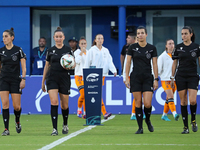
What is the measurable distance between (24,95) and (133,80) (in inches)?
257

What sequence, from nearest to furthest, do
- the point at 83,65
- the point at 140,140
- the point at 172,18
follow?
1. the point at 140,140
2. the point at 83,65
3. the point at 172,18

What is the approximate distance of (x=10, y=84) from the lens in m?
8.85

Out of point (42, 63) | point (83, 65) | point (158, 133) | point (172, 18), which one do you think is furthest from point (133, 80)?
point (172, 18)

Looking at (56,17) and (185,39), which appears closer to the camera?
(185,39)

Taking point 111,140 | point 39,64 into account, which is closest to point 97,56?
point 111,140

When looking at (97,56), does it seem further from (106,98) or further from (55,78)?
(55,78)

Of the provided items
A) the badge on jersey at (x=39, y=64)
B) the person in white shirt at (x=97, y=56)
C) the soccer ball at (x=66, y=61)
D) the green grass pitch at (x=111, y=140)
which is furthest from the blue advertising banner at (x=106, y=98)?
the soccer ball at (x=66, y=61)

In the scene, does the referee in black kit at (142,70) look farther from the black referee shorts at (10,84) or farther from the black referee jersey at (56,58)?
the black referee shorts at (10,84)

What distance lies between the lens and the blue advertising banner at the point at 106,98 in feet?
46.9

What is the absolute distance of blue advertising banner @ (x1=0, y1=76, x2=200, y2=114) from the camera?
A: 14305mm

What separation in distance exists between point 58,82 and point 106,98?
19.1ft

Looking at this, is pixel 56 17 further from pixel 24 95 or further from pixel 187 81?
pixel 187 81

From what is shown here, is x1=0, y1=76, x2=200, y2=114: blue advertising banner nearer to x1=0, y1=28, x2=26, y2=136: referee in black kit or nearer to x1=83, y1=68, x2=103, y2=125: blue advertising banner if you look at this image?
x1=83, y1=68, x2=103, y2=125: blue advertising banner

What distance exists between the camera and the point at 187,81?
891cm
